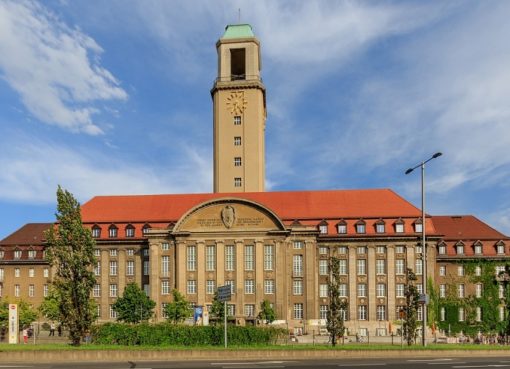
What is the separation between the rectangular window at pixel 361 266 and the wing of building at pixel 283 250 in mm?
A: 141

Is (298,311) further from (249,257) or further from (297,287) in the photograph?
(249,257)

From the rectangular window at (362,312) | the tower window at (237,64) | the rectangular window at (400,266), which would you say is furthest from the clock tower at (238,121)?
the rectangular window at (362,312)

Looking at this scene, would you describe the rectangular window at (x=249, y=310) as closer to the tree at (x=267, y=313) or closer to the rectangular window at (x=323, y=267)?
the tree at (x=267, y=313)

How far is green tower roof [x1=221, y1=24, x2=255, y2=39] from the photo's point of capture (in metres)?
96.3

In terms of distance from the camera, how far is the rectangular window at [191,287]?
76.4 meters

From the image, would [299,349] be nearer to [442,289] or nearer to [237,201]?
[237,201]

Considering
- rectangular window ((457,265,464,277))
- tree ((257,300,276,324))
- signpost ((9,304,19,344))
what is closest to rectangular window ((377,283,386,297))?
rectangular window ((457,265,464,277))

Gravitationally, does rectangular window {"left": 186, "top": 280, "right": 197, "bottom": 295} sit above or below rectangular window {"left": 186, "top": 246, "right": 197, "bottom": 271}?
below

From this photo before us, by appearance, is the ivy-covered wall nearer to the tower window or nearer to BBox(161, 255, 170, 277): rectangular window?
BBox(161, 255, 170, 277): rectangular window

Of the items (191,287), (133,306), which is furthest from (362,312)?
(133,306)

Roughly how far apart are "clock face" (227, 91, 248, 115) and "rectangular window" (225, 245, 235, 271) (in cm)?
2643

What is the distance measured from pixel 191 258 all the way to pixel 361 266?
A: 24.0 metres

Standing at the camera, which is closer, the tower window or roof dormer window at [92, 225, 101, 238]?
roof dormer window at [92, 225, 101, 238]

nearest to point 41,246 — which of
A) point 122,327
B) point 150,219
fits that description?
point 150,219
